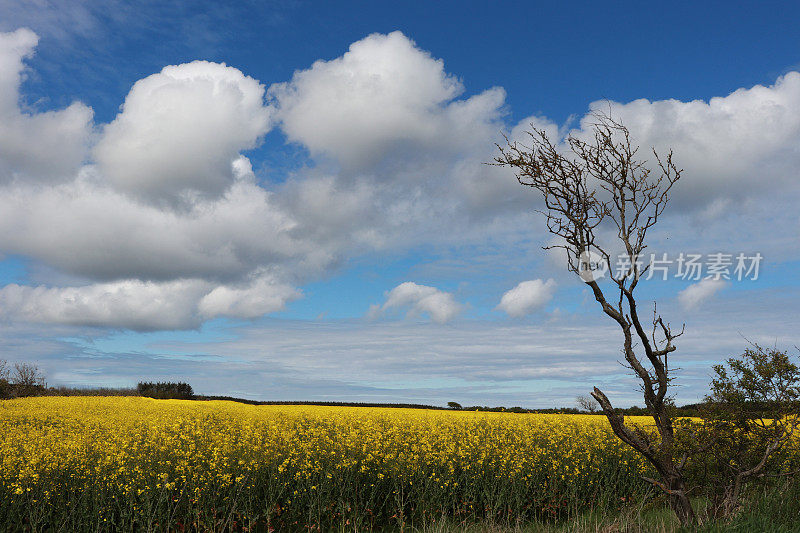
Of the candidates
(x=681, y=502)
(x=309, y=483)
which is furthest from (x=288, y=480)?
(x=681, y=502)

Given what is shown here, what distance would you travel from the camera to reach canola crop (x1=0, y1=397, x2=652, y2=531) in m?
8.96

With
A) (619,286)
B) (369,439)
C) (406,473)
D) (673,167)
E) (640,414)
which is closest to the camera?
(619,286)

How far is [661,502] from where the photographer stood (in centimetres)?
1235

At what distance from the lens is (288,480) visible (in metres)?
9.45

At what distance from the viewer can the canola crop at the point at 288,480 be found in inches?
353

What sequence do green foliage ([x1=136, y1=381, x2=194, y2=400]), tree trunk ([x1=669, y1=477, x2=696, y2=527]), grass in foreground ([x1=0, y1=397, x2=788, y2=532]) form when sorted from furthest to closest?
green foliage ([x1=136, y1=381, x2=194, y2=400]) < grass in foreground ([x1=0, y1=397, x2=788, y2=532]) < tree trunk ([x1=669, y1=477, x2=696, y2=527])

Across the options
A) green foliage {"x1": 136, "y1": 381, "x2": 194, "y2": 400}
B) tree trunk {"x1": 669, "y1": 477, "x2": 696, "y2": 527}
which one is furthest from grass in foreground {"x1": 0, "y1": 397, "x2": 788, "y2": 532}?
green foliage {"x1": 136, "y1": 381, "x2": 194, "y2": 400}

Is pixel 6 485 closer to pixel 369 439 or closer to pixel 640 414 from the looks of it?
pixel 369 439

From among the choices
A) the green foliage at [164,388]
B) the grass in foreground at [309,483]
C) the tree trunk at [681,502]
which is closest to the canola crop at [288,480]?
the grass in foreground at [309,483]

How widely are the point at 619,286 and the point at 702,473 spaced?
13.4 feet

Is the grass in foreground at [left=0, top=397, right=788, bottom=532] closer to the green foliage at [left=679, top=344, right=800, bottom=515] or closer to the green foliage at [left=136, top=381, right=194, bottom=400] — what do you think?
the green foliage at [left=679, top=344, right=800, bottom=515]

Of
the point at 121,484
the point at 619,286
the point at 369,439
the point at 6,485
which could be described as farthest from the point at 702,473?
the point at 6,485

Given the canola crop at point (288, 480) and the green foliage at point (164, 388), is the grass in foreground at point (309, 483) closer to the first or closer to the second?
the canola crop at point (288, 480)

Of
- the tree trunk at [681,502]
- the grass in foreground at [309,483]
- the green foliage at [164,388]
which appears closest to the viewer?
the tree trunk at [681,502]
